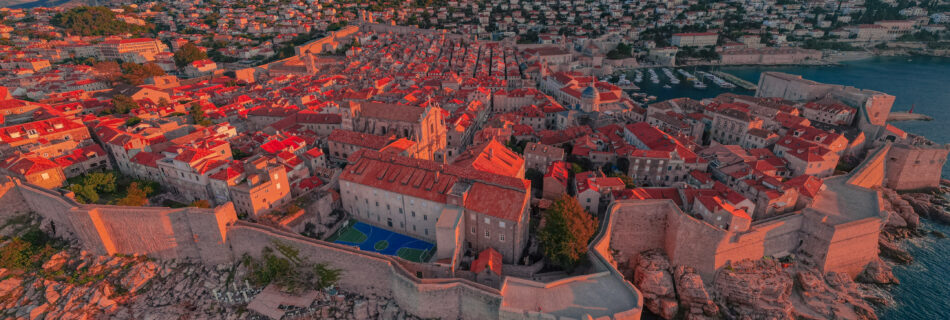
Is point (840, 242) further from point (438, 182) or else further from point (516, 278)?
point (438, 182)

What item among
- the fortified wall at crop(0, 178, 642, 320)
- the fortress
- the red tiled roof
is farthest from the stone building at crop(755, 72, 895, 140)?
the red tiled roof

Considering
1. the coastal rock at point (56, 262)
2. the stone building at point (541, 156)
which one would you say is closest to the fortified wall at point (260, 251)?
the coastal rock at point (56, 262)

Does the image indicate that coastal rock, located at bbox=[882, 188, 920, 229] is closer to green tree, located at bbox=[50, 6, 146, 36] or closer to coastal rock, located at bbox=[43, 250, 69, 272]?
coastal rock, located at bbox=[43, 250, 69, 272]

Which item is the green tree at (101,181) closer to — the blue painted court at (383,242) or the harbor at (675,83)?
the blue painted court at (383,242)

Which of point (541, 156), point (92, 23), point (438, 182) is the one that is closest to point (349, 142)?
point (438, 182)

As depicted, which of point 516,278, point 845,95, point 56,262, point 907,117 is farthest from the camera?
point 907,117

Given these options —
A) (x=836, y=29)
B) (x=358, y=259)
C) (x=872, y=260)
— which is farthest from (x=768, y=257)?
(x=836, y=29)
